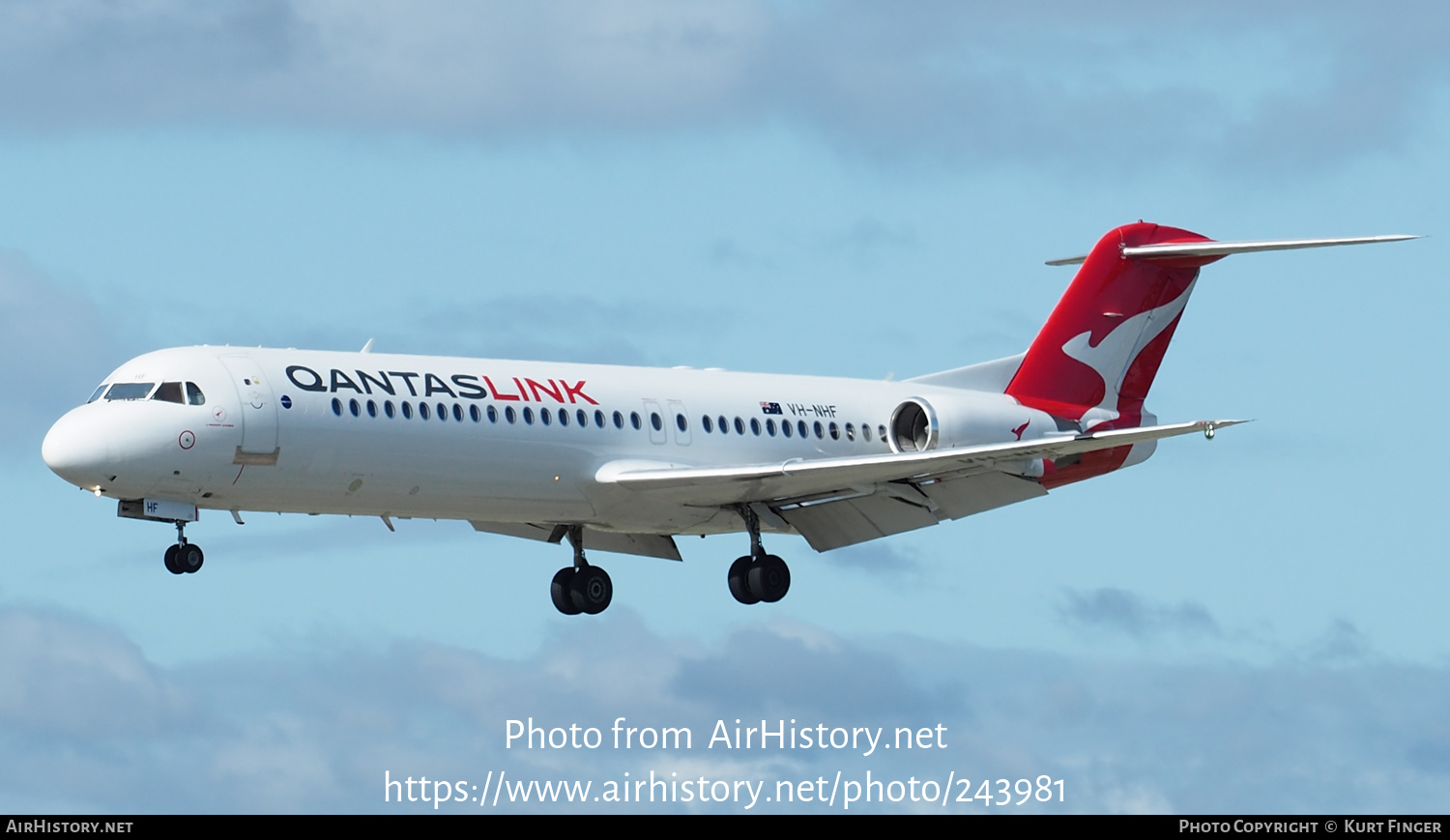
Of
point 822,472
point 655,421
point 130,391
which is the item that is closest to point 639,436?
point 655,421

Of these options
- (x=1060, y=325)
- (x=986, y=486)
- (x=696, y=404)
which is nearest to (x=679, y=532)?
(x=696, y=404)

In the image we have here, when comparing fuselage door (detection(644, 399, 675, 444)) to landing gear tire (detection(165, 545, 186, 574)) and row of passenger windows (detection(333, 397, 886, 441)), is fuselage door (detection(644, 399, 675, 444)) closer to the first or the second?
row of passenger windows (detection(333, 397, 886, 441))

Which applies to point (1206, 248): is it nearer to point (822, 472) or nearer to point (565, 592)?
point (822, 472)

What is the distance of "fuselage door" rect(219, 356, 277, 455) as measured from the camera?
34344 millimetres

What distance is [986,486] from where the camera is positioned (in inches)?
1554

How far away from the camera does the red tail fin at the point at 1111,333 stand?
Result: 43438 mm

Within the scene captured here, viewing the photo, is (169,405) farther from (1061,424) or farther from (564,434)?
(1061,424)

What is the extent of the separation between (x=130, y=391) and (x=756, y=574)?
10.6 metres

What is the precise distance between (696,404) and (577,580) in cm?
421

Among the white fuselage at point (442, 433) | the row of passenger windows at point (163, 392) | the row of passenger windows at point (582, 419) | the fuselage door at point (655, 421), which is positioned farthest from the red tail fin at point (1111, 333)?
the row of passenger windows at point (163, 392)

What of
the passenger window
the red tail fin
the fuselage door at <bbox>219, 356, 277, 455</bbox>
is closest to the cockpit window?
the passenger window

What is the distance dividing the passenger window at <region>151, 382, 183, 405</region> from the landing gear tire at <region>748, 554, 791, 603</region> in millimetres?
10026

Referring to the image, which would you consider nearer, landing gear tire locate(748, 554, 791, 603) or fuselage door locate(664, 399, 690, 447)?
fuselage door locate(664, 399, 690, 447)

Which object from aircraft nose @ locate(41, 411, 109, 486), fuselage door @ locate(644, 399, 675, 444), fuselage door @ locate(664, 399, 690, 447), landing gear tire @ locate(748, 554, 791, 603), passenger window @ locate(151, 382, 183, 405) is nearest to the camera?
aircraft nose @ locate(41, 411, 109, 486)
